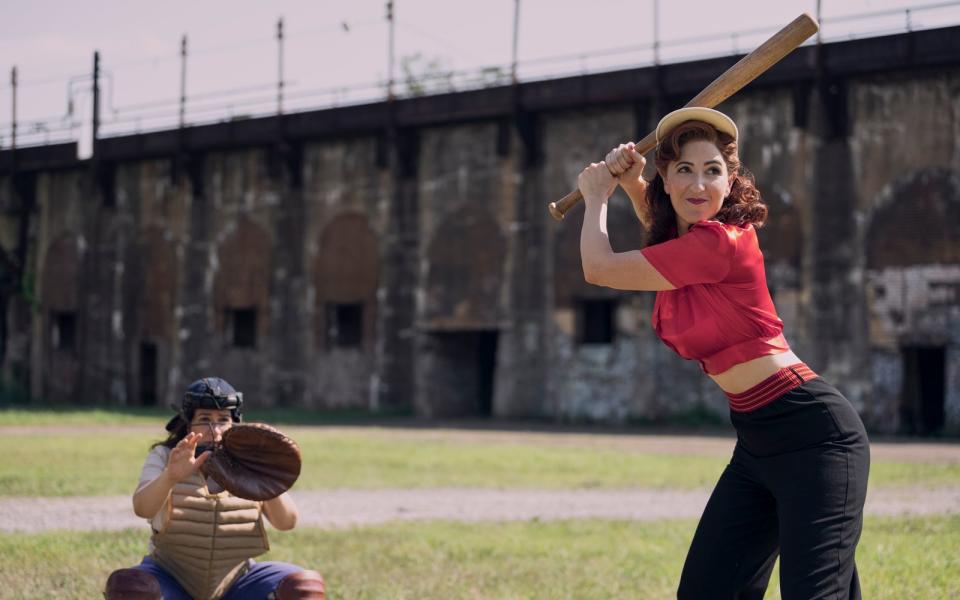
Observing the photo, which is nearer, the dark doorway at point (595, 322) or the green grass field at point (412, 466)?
the green grass field at point (412, 466)

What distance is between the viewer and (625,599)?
20.0ft

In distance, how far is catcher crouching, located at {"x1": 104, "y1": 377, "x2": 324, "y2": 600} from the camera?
4.36 m

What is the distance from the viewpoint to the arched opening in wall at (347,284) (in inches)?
1118

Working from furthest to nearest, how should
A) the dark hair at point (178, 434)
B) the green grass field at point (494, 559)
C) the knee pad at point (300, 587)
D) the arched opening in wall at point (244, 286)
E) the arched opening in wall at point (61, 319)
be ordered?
1. the arched opening in wall at point (61, 319)
2. the arched opening in wall at point (244, 286)
3. the green grass field at point (494, 559)
4. the dark hair at point (178, 434)
5. the knee pad at point (300, 587)

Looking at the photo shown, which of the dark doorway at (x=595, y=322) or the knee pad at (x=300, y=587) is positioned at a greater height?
the dark doorway at (x=595, y=322)

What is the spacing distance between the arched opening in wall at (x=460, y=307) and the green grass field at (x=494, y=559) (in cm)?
1744

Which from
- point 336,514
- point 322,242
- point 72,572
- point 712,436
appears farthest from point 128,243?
point 72,572

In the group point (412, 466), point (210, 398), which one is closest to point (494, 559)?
point (210, 398)

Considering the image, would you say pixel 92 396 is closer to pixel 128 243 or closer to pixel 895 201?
pixel 128 243

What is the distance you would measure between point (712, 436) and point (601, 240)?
17873 millimetres

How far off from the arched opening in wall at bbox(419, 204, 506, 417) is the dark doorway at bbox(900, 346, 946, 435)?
312 inches

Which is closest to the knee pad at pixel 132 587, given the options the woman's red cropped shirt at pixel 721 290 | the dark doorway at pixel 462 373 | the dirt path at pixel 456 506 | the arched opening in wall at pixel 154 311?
the woman's red cropped shirt at pixel 721 290

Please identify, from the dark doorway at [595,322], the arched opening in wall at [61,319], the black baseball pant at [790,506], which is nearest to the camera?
the black baseball pant at [790,506]

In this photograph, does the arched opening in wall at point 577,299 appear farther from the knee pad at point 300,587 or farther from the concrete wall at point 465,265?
the knee pad at point 300,587
